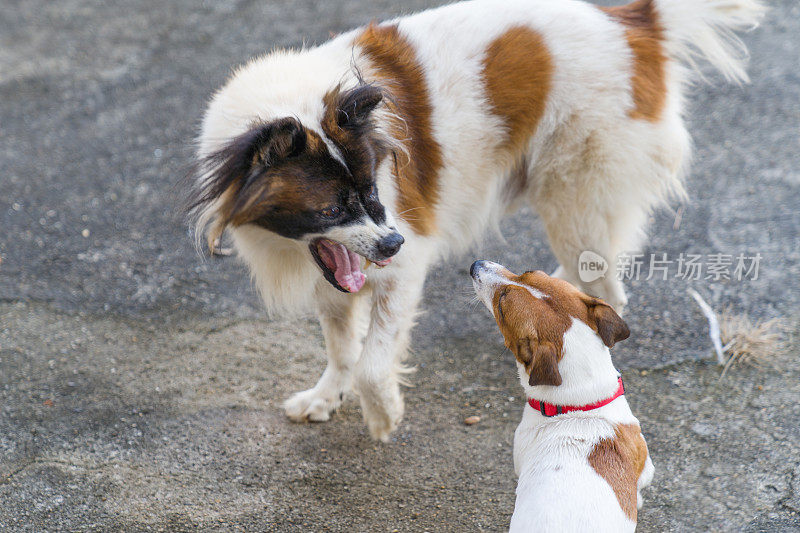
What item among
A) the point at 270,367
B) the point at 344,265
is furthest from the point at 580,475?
the point at 270,367

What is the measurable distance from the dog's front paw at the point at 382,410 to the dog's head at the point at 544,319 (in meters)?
0.72

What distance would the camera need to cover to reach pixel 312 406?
11.2ft

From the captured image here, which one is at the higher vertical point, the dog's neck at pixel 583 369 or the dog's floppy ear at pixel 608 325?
the dog's floppy ear at pixel 608 325

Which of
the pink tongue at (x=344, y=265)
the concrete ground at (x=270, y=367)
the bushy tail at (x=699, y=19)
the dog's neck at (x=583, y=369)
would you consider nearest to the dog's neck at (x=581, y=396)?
the dog's neck at (x=583, y=369)

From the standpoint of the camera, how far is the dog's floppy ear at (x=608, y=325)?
97.7 inches

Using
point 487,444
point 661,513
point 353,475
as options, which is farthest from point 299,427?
point 661,513

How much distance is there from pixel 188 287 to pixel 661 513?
2.88 meters

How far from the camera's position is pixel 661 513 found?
9.53 ft

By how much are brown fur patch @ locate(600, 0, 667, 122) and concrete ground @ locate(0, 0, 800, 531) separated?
→ 47.2 inches

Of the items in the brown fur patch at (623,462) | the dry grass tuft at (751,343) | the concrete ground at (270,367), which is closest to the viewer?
the brown fur patch at (623,462)

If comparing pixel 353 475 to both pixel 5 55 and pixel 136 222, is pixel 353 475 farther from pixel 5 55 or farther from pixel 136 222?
pixel 5 55

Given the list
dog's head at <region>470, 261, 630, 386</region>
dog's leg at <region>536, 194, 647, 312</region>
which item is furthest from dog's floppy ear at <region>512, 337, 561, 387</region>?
dog's leg at <region>536, 194, 647, 312</region>

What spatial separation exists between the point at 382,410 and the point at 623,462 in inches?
44.8

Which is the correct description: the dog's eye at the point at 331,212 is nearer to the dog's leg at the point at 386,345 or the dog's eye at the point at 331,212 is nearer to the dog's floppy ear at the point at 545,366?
the dog's leg at the point at 386,345
